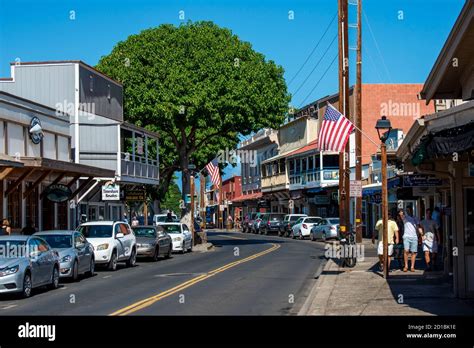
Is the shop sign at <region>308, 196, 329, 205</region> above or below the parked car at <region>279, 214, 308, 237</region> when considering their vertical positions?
above

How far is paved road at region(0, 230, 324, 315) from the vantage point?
679 inches

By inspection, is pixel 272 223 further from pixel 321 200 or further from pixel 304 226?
pixel 304 226

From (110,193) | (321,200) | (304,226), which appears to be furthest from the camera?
(321,200)

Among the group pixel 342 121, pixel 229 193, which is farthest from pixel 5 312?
pixel 229 193

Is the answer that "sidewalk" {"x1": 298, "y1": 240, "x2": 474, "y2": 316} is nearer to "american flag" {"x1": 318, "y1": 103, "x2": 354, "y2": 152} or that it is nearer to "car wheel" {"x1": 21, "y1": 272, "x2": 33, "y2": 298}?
"american flag" {"x1": 318, "y1": 103, "x2": 354, "y2": 152}

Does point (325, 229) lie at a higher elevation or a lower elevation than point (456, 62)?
lower

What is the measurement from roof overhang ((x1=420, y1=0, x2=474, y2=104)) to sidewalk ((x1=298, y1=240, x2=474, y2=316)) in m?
4.48

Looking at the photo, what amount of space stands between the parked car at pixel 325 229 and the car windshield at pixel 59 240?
2619 cm

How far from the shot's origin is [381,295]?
19156mm

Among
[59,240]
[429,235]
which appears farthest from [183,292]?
[429,235]

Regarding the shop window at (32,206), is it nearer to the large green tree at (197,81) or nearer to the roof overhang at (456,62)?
the large green tree at (197,81)

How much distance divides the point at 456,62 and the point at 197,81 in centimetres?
3173

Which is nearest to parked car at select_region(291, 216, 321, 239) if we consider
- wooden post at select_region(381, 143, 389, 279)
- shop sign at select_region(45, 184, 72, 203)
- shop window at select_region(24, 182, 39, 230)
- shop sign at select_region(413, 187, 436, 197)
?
shop window at select_region(24, 182, 39, 230)

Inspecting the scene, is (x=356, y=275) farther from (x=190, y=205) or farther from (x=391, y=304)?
(x=190, y=205)
